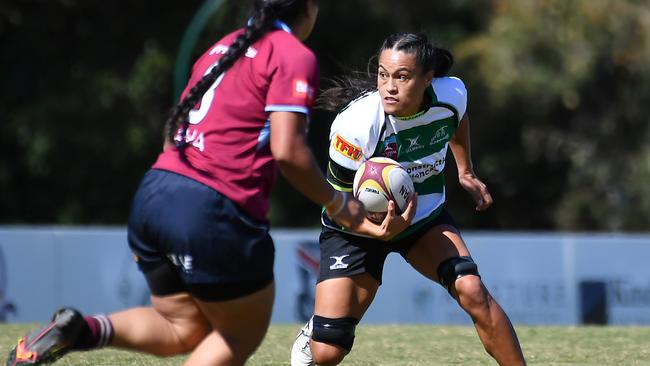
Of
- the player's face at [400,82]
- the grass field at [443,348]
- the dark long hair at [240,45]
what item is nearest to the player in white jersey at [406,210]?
the player's face at [400,82]

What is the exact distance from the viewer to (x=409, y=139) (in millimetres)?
5770

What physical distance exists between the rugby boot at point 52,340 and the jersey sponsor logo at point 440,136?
7.55 ft

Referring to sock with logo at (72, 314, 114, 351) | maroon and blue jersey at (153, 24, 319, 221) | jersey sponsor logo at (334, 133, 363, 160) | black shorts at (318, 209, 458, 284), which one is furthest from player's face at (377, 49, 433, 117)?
sock with logo at (72, 314, 114, 351)

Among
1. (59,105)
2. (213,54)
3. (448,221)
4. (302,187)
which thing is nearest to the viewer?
(302,187)

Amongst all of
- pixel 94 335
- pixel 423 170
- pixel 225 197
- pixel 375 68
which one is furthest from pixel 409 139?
pixel 94 335

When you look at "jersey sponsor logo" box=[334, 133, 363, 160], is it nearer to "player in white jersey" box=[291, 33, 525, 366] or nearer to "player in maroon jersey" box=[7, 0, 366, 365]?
"player in white jersey" box=[291, 33, 525, 366]

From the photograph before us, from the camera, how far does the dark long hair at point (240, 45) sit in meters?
4.23

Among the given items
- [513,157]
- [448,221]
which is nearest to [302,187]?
[448,221]

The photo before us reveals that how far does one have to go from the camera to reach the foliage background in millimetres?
25453

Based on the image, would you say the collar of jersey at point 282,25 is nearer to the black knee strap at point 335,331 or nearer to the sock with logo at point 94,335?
the sock with logo at point 94,335

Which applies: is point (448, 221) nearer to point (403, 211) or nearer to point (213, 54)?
point (403, 211)

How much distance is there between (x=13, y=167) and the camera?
93.9ft

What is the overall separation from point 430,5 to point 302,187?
2453 cm

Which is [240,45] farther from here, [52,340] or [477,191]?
[477,191]
